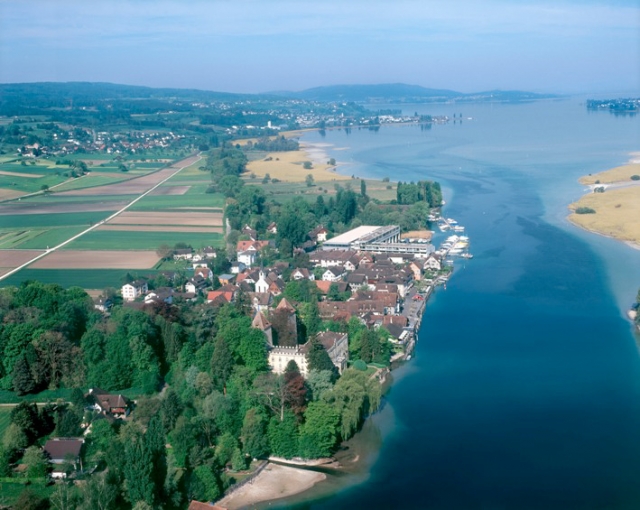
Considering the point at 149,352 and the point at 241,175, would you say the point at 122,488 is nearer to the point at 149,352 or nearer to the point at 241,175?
the point at 149,352

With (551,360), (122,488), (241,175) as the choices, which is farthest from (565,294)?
(241,175)

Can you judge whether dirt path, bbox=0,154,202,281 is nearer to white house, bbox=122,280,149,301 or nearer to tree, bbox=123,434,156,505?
white house, bbox=122,280,149,301

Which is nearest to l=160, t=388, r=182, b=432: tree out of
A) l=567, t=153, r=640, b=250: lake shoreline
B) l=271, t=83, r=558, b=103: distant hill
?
l=567, t=153, r=640, b=250: lake shoreline

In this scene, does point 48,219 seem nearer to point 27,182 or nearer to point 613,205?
point 27,182

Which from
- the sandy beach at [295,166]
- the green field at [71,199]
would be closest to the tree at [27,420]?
the green field at [71,199]

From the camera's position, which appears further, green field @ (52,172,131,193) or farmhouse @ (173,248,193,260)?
green field @ (52,172,131,193)

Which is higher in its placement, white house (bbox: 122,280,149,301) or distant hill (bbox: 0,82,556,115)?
distant hill (bbox: 0,82,556,115)

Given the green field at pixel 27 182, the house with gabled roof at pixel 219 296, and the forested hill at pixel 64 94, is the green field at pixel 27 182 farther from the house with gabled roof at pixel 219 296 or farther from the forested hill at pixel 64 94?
the house with gabled roof at pixel 219 296
